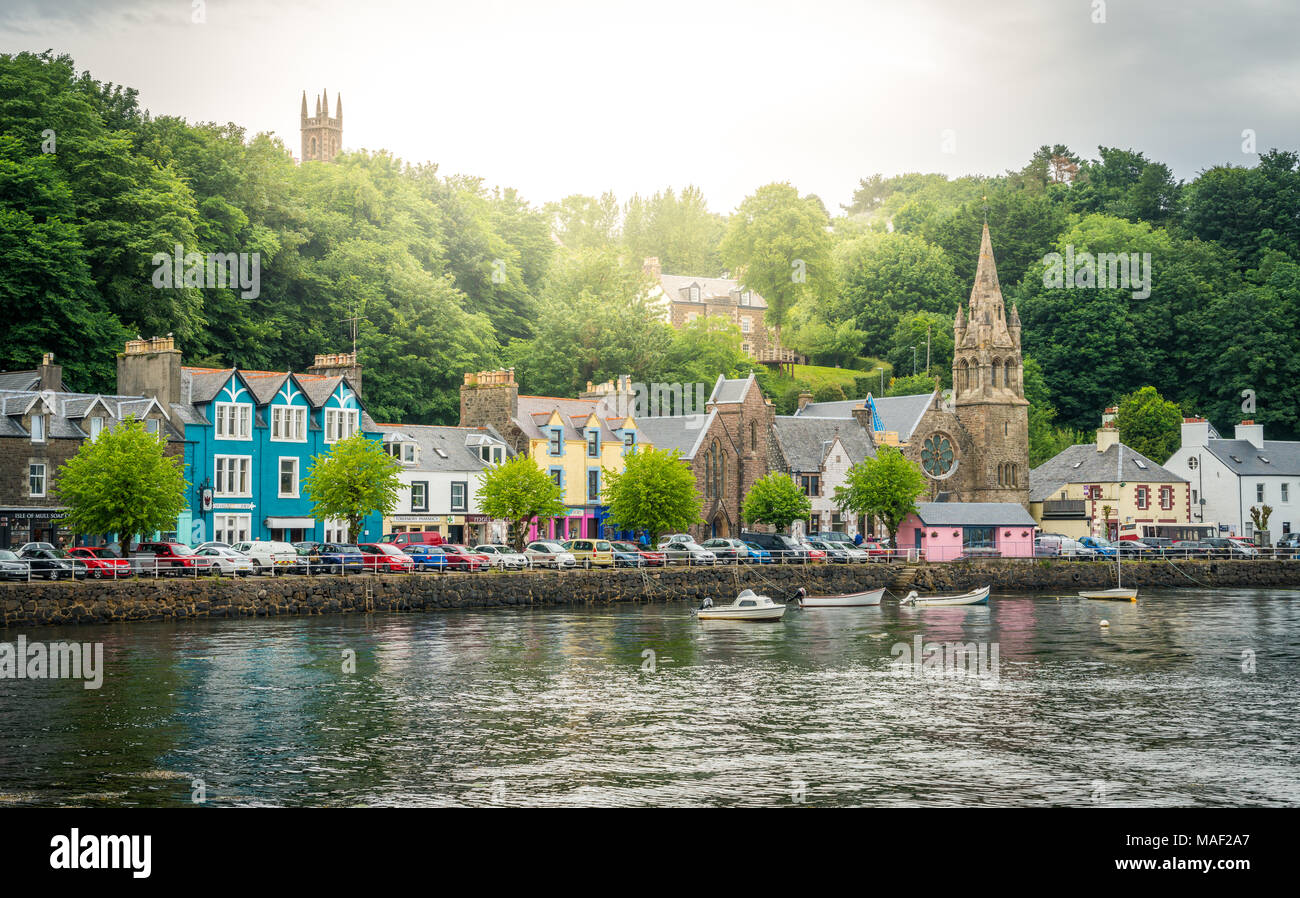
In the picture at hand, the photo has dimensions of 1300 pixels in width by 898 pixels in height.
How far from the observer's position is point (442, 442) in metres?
83.4

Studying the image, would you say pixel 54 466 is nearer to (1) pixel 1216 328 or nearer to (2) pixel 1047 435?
(2) pixel 1047 435

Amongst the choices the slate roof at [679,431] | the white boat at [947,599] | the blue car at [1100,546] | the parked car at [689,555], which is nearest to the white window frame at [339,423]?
the parked car at [689,555]

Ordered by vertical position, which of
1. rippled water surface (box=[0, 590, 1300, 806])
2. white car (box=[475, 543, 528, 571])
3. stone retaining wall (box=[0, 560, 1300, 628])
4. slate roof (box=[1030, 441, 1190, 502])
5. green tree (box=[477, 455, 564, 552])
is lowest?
rippled water surface (box=[0, 590, 1300, 806])

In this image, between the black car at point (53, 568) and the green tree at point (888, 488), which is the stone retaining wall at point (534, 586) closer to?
the black car at point (53, 568)

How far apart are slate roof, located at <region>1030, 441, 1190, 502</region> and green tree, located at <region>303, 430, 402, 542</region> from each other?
2227 inches

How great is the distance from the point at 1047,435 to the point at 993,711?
89192 millimetres

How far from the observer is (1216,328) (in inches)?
5064

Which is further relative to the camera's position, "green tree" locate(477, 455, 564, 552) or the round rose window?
the round rose window

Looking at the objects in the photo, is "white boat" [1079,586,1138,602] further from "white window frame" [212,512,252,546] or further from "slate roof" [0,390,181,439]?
"slate roof" [0,390,181,439]

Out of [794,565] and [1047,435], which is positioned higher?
[1047,435]

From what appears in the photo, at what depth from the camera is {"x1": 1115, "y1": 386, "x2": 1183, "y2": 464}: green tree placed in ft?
383

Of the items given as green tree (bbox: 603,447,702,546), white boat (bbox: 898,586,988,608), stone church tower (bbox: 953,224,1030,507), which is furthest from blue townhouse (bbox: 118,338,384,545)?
stone church tower (bbox: 953,224,1030,507)

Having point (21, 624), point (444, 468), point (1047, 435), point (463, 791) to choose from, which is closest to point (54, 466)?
point (21, 624)

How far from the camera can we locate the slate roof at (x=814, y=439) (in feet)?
316
